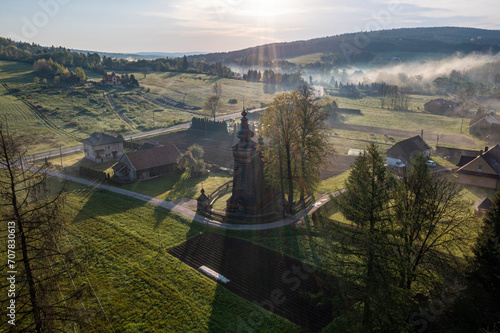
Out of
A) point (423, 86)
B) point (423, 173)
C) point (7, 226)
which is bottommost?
point (423, 86)

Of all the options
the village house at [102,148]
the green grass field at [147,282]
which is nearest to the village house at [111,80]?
the village house at [102,148]

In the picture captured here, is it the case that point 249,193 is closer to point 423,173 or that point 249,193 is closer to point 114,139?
point 423,173

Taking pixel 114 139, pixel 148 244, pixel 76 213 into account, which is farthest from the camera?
pixel 114 139

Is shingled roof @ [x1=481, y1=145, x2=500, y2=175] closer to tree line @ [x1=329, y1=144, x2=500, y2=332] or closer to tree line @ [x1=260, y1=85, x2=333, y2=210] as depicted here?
tree line @ [x1=260, y1=85, x2=333, y2=210]

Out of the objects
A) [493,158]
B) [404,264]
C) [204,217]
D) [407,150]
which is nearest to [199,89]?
[407,150]

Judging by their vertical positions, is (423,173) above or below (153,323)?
above

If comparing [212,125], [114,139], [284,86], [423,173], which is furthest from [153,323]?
[284,86]
